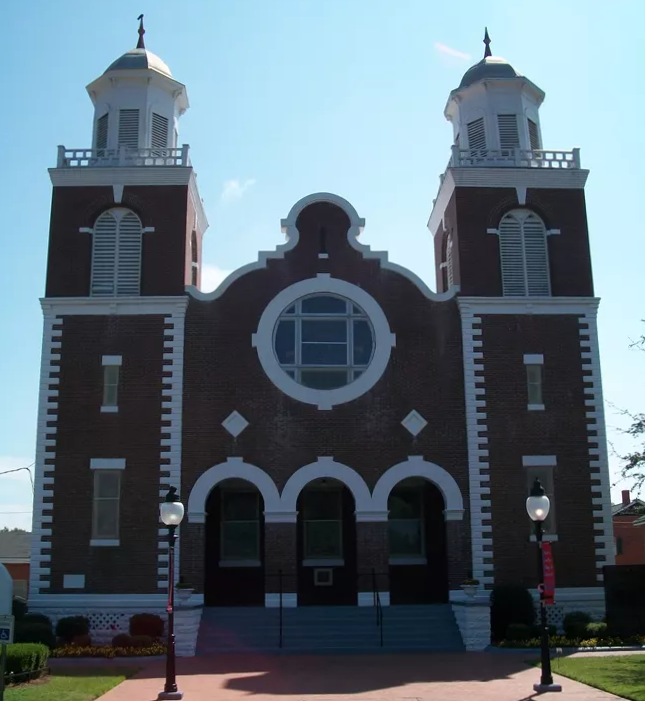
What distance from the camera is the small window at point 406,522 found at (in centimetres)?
2661

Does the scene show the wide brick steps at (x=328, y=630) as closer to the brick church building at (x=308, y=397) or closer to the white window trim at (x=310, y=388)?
the brick church building at (x=308, y=397)

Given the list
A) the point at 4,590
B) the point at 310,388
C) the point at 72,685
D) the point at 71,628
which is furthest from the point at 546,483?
the point at 4,590

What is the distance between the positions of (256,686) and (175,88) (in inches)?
749

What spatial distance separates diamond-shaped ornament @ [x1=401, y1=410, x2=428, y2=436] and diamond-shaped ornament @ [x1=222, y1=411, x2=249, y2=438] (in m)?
4.54

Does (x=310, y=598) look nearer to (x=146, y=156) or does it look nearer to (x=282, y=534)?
(x=282, y=534)

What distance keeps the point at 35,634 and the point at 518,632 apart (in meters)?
11.8

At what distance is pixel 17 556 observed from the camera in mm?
54438

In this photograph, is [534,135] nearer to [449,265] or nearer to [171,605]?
[449,265]

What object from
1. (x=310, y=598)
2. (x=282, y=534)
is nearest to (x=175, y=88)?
(x=282, y=534)

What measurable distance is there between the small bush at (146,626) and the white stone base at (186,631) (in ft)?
4.18

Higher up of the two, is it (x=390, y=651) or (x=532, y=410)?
(x=532, y=410)

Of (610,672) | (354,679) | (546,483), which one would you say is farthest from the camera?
(546,483)

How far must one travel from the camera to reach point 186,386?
83.5 feet

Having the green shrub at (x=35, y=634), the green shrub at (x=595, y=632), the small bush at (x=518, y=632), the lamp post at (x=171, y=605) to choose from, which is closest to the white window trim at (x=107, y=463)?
the green shrub at (x=35, y=634)
